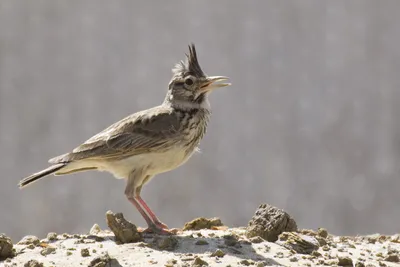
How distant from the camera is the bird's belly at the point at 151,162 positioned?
24.1 ft

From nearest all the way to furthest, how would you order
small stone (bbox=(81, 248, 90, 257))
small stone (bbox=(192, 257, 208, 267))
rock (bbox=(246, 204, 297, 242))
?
small stone (bbox=(192, 257, 208, 267)) < small stone (bbox=(81, 248, 90, 257)) < rock (bbox=(246, 204, 297, 242))

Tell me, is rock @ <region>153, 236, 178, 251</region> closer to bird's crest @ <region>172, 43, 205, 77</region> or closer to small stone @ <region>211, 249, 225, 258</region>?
small stone @ <region>211, 249, 225, 258</region>

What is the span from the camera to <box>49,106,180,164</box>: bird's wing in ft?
24.2

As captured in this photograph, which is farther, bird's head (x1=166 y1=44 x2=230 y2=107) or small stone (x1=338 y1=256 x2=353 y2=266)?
bird's head (x1=166 y1=44 x2=230 y2=107)

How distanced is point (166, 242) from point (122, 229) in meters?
0.38

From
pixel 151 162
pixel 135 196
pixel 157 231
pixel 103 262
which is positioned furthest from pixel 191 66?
pixel 103 262

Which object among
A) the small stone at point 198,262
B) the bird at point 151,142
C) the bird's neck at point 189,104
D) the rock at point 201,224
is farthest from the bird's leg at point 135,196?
the small stone at point 198,262

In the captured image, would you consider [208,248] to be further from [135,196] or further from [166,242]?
[135,196]

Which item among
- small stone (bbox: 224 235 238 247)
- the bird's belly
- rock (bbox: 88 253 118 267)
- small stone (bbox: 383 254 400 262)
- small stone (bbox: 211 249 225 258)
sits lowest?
rock (bbox: 88 253 118 267)

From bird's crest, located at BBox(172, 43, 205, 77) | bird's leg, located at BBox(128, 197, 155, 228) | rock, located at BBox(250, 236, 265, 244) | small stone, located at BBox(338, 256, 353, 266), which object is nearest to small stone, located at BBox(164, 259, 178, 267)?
rock, located at BBox(250, 236, 265, 244)

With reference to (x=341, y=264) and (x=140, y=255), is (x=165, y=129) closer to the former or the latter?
(x=140, y=255)

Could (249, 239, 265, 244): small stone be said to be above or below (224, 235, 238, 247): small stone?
above

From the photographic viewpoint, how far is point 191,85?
304 inches

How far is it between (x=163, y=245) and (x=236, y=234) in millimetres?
754
